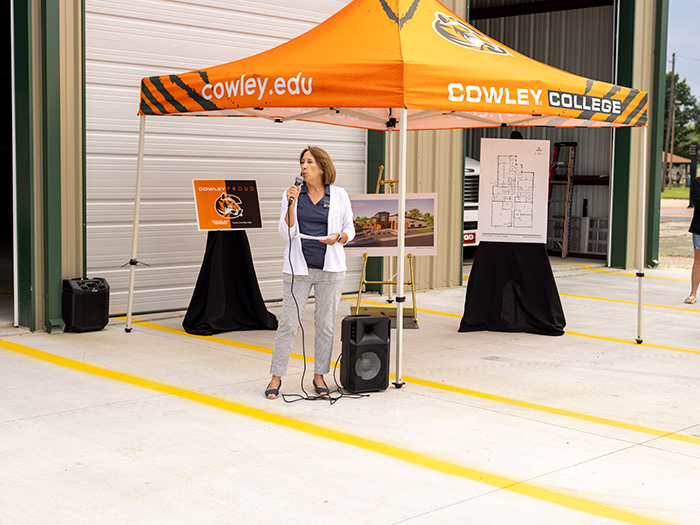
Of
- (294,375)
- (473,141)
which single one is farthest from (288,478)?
(473,141)

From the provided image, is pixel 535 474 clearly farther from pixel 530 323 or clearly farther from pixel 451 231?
pixel 451 231

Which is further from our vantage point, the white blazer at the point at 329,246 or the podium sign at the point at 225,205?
the podium sign at the point at 225,205

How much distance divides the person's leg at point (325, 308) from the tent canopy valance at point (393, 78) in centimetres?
138

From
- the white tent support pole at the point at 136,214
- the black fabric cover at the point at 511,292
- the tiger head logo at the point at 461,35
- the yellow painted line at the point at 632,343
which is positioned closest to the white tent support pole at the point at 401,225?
the tiger head logo at the point at 461,35

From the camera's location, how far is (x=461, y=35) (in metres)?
7.93

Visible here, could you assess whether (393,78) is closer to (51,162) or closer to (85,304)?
(51,162)

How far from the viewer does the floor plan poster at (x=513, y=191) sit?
9.61 metres

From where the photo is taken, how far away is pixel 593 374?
7656 millimetres

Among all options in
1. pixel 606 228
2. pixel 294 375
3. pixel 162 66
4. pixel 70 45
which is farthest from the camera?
pixel 606 228

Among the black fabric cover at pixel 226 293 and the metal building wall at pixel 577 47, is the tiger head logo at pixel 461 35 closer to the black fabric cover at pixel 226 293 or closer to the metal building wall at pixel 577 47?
the black fabric cover at pixel 226 293

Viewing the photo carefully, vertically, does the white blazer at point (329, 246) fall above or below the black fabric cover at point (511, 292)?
above

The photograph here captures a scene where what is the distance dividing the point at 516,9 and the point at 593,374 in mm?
14167

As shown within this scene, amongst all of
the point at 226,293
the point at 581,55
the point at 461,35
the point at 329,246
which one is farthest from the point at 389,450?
the point at 581,55

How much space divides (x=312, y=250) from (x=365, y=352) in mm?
885
